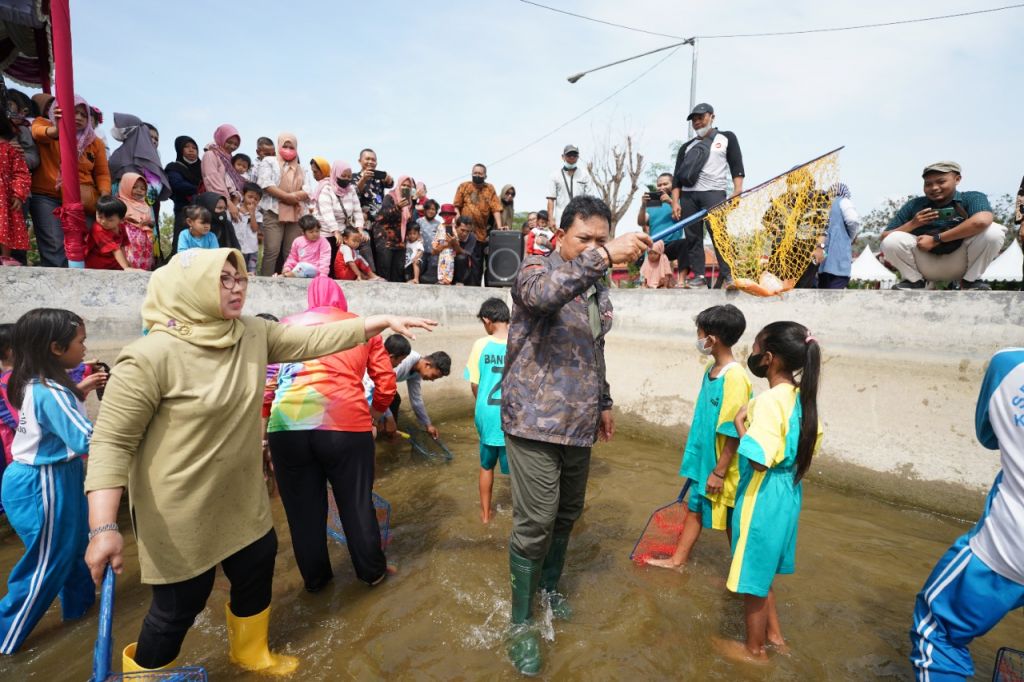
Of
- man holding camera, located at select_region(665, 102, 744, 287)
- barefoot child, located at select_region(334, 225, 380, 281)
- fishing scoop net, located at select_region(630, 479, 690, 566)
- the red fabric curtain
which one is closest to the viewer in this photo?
fishing scoop net, located at select_region(630, 479, 690, 566)

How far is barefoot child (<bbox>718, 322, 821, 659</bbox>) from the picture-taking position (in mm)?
2326

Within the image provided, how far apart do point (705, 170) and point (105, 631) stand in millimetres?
6841

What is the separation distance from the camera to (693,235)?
6852mm

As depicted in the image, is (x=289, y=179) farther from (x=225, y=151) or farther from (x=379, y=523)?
(x=379, y=523)

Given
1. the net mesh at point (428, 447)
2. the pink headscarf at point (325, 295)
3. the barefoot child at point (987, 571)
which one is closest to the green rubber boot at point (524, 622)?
the barefoot child at point (987, 571)

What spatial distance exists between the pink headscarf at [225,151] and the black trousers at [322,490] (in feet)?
17.0

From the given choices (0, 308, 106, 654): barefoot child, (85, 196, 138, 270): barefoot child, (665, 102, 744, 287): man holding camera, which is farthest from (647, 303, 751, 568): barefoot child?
(85, 196, 138, 270): barefoot child

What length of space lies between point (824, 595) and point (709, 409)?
1372mm

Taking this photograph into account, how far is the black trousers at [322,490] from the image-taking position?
283 centimetres

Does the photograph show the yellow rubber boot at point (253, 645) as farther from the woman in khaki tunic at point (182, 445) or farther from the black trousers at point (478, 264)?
the black trousers at point (478, 264)

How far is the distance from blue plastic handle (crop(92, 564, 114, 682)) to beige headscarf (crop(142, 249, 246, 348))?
0.87 m

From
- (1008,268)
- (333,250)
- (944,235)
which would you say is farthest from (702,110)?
(1008,268)

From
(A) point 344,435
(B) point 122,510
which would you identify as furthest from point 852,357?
(B) point 122,510

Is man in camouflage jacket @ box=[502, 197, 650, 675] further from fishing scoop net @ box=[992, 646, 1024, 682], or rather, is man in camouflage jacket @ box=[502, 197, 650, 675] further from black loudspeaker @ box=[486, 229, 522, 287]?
black loudspeaker @ box=[486, 229, 522, 287]
